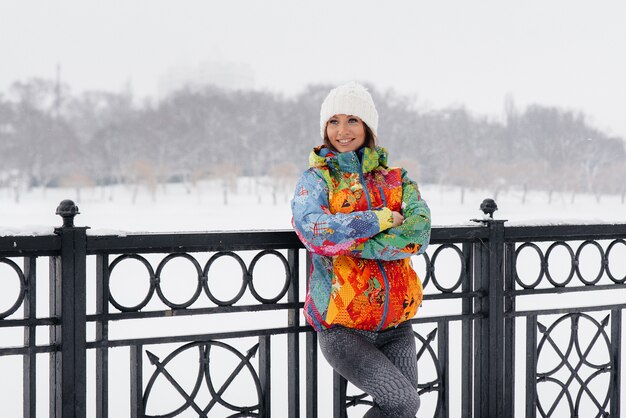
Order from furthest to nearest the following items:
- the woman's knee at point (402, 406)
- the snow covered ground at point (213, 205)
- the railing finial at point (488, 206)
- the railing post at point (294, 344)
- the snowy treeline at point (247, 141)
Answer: the snowy treeline at point (247, 141) < the snow covered ground at point (213, 205) < the railing finial at point (488, 206) < the railing post at point (294, 344) < the woman's knee at point (402, 406)

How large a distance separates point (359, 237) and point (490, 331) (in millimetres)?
982

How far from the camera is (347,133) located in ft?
7.04

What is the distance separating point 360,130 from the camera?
85.0 inches

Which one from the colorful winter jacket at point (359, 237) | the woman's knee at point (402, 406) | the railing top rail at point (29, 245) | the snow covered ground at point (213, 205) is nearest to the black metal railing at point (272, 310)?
the railing top rail at point (29, 245)

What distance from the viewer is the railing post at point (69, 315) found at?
2.01 metres

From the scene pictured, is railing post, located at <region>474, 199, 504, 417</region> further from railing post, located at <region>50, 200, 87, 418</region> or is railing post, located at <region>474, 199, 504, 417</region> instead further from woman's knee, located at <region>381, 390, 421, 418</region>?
railing post, located at <region>50, 200, 87, 418</region>

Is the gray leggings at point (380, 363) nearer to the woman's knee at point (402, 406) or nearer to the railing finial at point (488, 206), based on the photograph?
the woman's knee at point (402, 406)

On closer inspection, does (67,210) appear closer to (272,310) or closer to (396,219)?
(272,310)

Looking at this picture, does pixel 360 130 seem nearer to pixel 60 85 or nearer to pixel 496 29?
pixel 60 85

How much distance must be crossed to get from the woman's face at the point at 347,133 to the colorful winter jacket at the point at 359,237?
0.04m

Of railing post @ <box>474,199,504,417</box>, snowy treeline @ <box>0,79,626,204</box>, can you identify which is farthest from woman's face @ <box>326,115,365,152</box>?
snowy treeline @ <box>0,79,626,204</box>

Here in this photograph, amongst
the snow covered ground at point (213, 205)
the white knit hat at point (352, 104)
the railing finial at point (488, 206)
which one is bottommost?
the snow covered ground at point (213, 205)

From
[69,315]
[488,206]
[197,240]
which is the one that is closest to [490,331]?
[488,206]

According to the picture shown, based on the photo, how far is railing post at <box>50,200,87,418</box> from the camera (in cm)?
201
